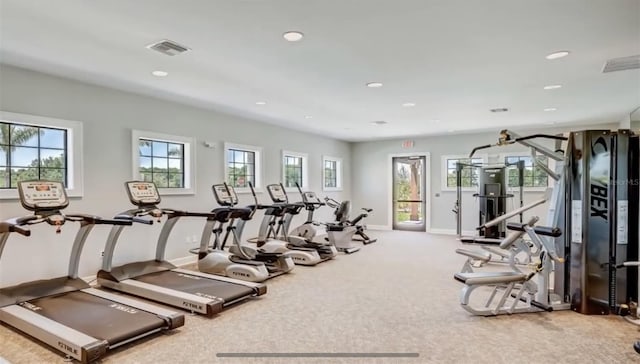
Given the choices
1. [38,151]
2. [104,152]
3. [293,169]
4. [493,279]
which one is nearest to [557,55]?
[493,279]

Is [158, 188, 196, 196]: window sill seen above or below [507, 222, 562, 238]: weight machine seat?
above

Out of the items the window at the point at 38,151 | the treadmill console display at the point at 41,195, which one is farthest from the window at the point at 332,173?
the treadmill console display at the point at 41,195

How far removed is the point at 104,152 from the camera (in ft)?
15.8

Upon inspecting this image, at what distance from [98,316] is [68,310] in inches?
Answer: 14.0

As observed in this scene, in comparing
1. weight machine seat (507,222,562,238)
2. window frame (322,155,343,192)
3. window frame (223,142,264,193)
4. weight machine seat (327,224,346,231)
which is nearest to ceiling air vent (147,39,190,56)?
window frame (223,142,264,193)

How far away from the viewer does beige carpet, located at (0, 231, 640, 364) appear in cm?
274

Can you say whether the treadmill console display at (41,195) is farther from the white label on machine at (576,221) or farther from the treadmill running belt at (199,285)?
the white label on machine at (576,221)

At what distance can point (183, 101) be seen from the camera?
5707 millimetres

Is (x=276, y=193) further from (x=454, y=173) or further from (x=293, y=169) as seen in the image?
(x=454, y=173)

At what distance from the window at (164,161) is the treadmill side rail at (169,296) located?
65.9 inches

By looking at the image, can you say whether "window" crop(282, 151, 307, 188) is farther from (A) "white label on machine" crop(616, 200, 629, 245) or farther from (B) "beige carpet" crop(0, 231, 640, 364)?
(A) "white label on machine" crop(616, 200, 629, 245)

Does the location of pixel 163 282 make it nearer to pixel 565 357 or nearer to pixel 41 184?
pixel 41 184

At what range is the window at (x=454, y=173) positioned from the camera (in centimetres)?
934

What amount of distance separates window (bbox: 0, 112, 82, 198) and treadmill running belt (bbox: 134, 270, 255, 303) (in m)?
1.47
